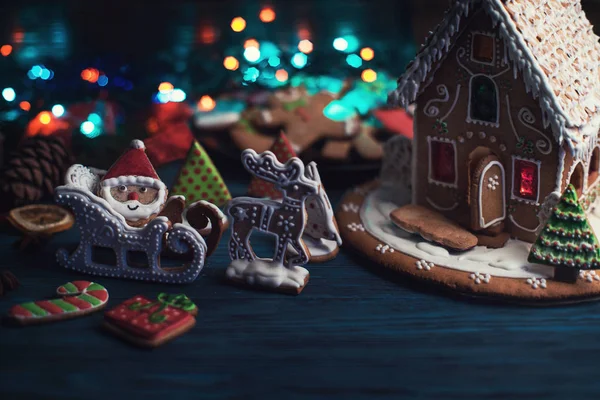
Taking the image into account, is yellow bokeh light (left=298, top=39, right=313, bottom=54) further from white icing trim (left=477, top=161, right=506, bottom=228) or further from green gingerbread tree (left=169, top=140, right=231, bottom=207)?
white icing trim (left=477, top=161, right=506, bottom=228)

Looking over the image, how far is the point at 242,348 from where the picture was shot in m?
3.14

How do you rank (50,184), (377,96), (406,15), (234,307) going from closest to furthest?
(234,307)
(50,184)
(377,96)
(406,15)

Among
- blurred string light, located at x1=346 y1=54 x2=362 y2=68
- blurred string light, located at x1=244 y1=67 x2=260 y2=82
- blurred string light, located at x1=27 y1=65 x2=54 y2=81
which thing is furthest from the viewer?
blurred string light, located at x1=346 y1=54 x2=362 y2=68

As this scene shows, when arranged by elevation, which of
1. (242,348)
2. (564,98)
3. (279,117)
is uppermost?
(564,98)

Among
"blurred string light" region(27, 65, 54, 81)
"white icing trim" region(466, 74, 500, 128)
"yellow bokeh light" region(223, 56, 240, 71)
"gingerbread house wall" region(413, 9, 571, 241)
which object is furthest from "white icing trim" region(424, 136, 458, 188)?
"blurred string light" region(27, 65, 54, 81)

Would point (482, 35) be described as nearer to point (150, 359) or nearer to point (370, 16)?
point (150, 359)

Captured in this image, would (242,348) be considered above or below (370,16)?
below

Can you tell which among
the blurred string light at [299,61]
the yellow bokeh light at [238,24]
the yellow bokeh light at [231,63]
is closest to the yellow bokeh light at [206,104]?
the yellow bokeh light at [231,63]

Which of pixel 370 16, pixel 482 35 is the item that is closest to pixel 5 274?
pixel 482 35

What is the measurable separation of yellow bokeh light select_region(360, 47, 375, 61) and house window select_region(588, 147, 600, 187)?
A: 6.47 ft

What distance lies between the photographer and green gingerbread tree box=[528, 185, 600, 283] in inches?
132

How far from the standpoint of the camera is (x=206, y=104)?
198 inches

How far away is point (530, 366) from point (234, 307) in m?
1.07

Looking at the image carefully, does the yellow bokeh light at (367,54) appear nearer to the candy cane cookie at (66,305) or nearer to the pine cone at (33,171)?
the pine cone at (33,171)
